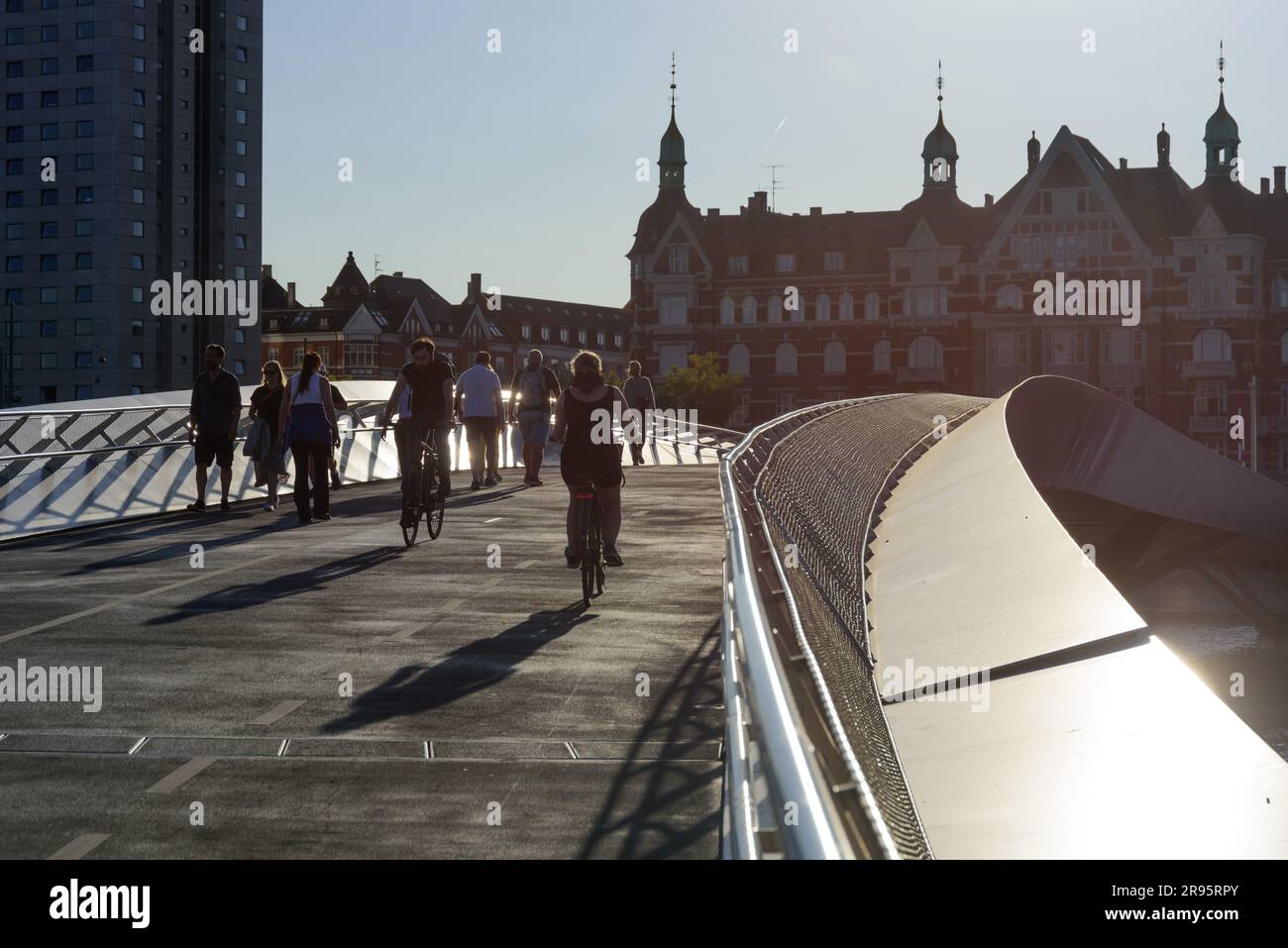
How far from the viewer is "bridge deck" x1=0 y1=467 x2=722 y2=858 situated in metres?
6.29

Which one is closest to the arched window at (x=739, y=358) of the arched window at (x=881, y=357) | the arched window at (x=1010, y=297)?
the arched window at (x=881, y=357)

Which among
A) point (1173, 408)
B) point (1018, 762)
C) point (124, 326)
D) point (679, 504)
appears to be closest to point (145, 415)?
point (679, 504)

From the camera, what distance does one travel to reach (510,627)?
1144cm

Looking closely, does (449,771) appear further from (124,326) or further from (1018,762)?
(124,326)

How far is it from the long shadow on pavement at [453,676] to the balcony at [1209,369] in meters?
79.9

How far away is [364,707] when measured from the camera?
8.63 meters

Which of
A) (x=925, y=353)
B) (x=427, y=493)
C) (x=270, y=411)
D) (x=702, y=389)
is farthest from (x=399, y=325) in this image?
(x=427, y=493)

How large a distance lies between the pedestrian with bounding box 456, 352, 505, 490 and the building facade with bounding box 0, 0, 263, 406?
9197 cm

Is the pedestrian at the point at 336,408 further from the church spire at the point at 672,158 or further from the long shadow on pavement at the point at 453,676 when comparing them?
the church spire at the point at 672,158

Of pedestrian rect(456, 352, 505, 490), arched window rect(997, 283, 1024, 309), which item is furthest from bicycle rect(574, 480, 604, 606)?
arched window rect(997, 283, 1024, 309)

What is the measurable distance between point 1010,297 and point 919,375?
621cm

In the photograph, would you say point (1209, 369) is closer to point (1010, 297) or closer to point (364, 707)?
point (1010, 297)

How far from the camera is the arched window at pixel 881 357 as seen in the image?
95.1m
